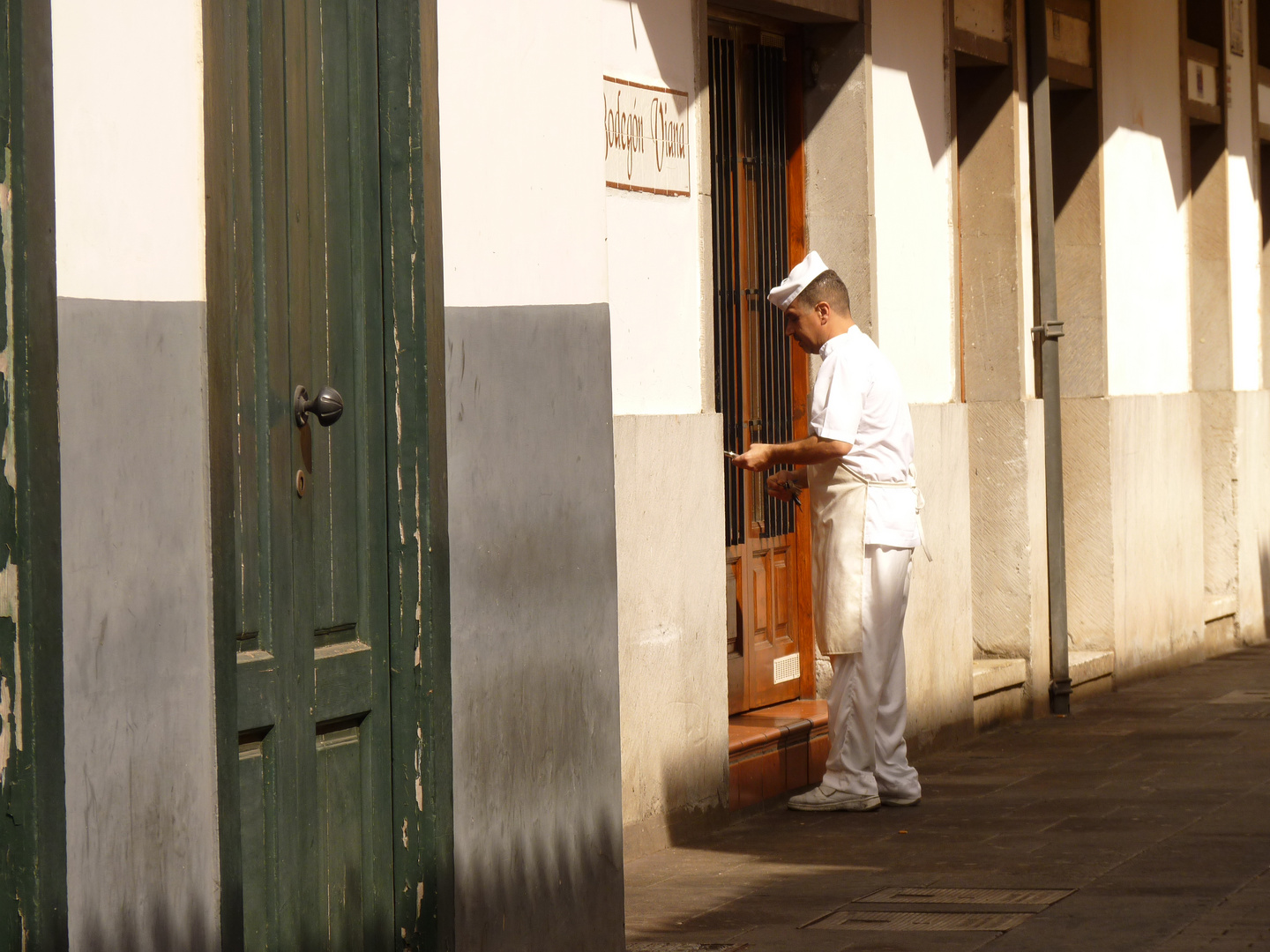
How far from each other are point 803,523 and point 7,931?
20.1 ft

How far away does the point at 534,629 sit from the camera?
16.3ft

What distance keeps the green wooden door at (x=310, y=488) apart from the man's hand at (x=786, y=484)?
11.9 feet

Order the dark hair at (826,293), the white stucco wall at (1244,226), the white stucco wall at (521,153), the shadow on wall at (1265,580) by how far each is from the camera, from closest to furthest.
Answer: the white stucco wall at (521,153) < the dark hair at (826,293) < the white stucco wall at (1244,226) < the shadow on wall at (1265,580)

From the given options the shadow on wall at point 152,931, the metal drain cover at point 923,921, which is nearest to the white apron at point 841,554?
the metal drain cover at point 923,921

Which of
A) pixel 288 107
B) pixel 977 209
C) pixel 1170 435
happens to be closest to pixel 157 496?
pixel 288 107

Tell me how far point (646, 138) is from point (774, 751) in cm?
244

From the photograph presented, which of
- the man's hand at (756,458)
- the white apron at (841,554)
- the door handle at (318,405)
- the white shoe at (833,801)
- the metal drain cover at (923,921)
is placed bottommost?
the metal drain cover at (923,921)

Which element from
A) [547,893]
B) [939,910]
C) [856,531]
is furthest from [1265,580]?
[547,893]

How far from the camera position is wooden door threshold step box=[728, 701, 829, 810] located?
788 centimetres

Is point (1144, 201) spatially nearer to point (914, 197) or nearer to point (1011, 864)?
point (914, 197)

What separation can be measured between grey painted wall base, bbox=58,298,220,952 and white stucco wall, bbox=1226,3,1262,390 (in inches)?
455

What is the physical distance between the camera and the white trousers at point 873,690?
7785 millimetres

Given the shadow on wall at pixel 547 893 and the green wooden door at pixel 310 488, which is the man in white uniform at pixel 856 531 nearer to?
the shadow on wall at pixel 547 893

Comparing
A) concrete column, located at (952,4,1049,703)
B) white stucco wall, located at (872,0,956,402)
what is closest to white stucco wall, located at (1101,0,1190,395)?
concrete column, located at (952,4,1049,703)
